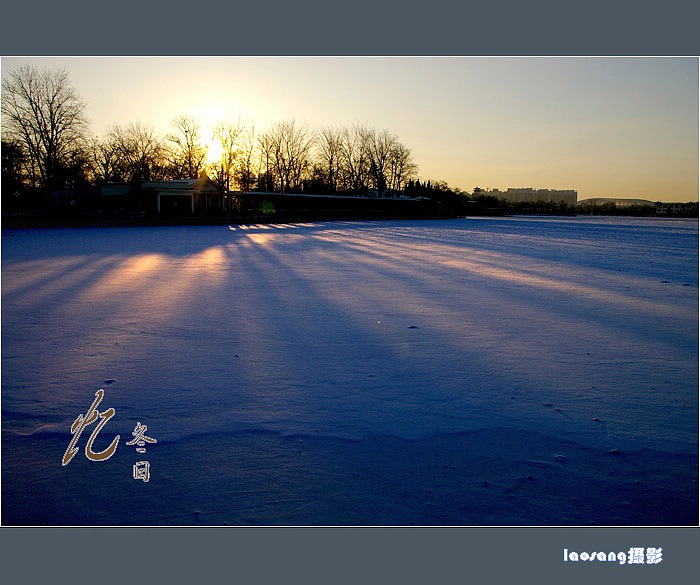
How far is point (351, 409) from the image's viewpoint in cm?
314

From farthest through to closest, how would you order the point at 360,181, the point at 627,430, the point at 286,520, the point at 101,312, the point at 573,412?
the point at 360,181
the point at 101,312
the point at 573,412
the point at 627,430
the point at 286,520

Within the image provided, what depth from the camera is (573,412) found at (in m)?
3.11

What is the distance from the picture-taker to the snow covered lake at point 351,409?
2.22 meters

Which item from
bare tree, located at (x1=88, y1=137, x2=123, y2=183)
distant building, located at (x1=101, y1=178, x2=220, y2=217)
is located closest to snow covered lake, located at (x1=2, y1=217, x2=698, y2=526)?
distant building, located at (x1=101, y1=178, x2=220, y2=217)

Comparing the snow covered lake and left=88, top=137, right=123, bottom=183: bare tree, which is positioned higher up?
left=88, top=137, right=123, bottom=183: bare tree

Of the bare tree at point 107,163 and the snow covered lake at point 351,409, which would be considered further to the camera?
the bare tree at point 107,163

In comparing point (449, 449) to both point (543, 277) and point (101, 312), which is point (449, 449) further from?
point (543, 277)

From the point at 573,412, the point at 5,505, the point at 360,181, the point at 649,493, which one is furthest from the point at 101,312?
the point at 360,181

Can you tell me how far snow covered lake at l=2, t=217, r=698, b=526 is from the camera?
2217 millimetres

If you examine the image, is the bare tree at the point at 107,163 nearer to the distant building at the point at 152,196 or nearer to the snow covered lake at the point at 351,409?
the distant building at the point at 152,196

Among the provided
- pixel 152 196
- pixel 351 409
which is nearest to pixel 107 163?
pixel 152 196

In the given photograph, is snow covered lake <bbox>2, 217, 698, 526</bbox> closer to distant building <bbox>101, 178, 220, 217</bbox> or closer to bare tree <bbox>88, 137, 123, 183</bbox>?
distant building <bbox>101, 178, 220, 217</bbox>

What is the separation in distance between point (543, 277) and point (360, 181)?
201ft

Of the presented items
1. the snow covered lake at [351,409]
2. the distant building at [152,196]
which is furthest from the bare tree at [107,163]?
the snow covered lake at [351,409]
